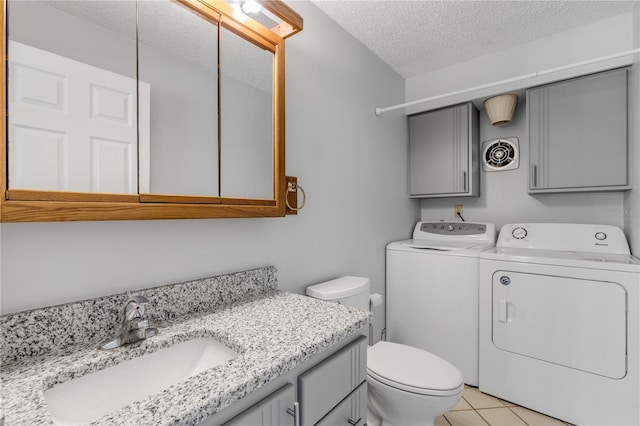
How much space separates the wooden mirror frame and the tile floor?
1.67 meters

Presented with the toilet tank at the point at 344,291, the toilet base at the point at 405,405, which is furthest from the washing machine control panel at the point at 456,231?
the toilet base at the point at 405,405

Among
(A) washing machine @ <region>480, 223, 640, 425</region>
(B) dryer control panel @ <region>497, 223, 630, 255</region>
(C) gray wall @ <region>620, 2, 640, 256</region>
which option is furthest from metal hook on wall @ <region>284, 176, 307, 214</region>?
(C) gray wall @ <region>620, 2, 640, 256</region>

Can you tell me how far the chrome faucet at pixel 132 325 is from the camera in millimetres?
899

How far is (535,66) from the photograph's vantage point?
2.32m

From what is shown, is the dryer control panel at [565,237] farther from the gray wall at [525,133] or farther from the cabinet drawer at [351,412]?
the cabinet drawer at [351,412]

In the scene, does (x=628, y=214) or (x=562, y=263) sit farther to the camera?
(x=628, y=214)

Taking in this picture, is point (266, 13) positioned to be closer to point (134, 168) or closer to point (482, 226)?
point (134, 168)

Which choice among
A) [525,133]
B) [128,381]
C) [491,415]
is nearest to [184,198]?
[128,381]

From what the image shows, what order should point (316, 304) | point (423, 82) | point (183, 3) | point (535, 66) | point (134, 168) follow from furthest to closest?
point (423, 82)
point (535, 66)
point (316, 304)
point (183, 3)
point (134, 168)

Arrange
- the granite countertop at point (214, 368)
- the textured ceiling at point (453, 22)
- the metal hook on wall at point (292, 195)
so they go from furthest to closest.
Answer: the textured ceiling at point (453, 22), the metal hook on wall at point (292, 195), the granite countertop at point (214, 368)

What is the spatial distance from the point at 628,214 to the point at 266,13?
2.50 meters

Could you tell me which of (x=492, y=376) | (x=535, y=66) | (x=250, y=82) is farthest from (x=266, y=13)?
(x=492, y=376)

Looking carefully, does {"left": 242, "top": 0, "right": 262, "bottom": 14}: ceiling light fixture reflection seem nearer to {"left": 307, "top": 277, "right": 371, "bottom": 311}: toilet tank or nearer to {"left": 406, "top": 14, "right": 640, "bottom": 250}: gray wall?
{"left": 307, "top": 277, "right": 371, "bottom": 311}: toilet tank

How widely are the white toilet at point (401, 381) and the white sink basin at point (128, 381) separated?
72 centimetres
